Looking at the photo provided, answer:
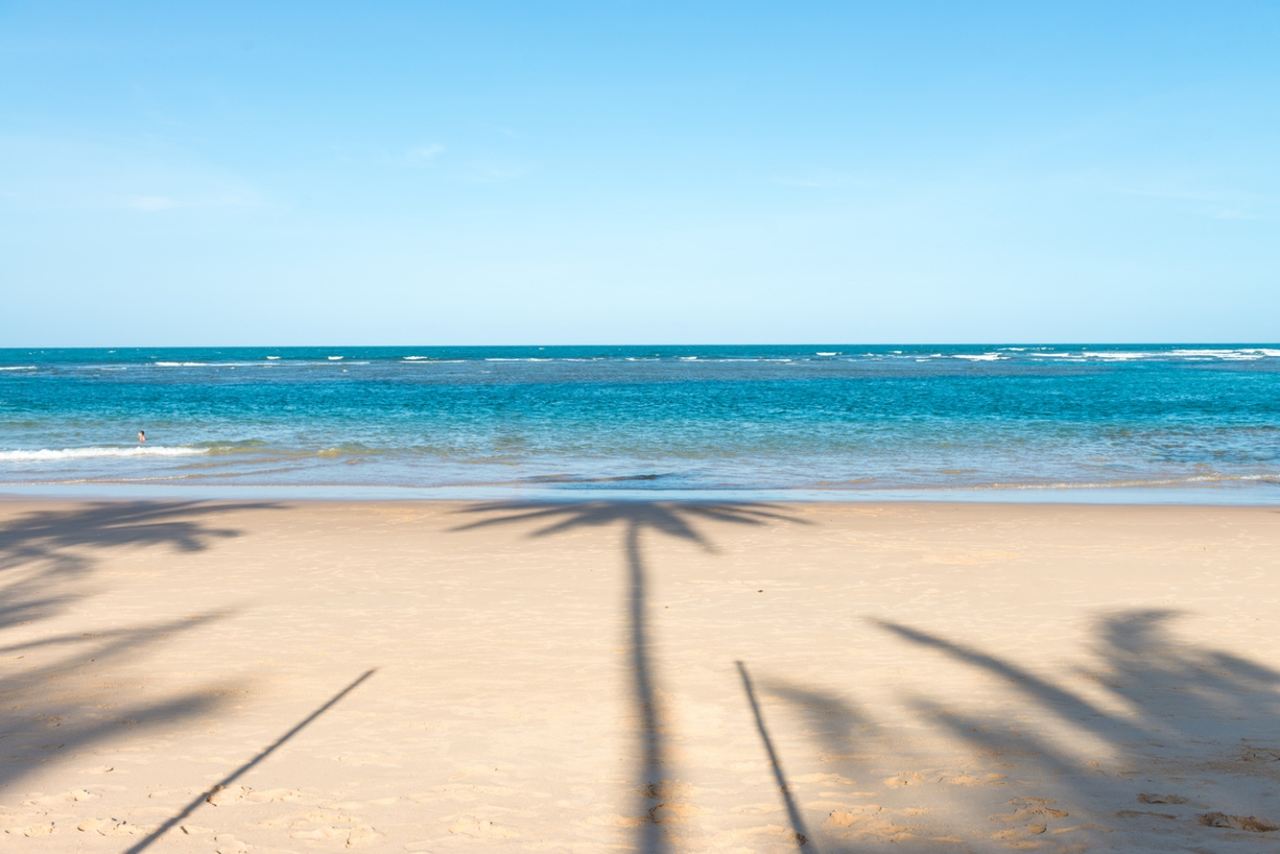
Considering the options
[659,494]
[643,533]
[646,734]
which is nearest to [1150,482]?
[659,494]

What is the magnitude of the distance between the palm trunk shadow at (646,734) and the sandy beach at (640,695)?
0.02m

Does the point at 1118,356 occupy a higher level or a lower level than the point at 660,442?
higher

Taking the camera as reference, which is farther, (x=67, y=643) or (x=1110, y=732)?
(x=67, y=643)

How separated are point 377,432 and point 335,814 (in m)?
26.5

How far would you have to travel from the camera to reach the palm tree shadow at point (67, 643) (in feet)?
18.5

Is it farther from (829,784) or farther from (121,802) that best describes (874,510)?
(121,802)

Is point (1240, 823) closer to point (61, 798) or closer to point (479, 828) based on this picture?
point (479, 828)

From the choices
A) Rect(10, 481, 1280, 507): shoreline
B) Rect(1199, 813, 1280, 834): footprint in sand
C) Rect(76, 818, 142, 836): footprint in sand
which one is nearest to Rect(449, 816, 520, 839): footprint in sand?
Rect(76, 818, 142, 836): footprint in sand

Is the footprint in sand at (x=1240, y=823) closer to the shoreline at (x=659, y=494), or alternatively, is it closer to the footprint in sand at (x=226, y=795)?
the footprint in sand at (x=226, y=795)

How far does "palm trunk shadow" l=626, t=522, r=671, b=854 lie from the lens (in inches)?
176

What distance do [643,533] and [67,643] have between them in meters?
6.65

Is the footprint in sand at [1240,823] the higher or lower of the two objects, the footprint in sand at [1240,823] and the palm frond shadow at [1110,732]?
the higher

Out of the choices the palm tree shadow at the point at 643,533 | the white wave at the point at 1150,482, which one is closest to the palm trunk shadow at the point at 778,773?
the palm tree shadow at the point at 643,533

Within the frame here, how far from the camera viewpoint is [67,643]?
7.54 m
